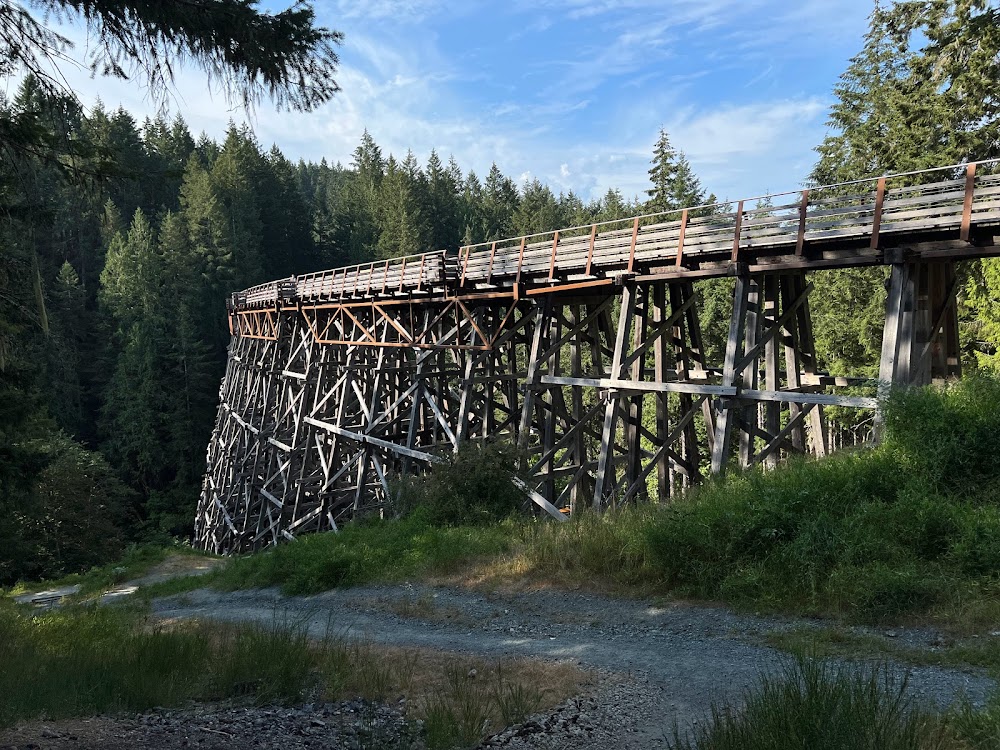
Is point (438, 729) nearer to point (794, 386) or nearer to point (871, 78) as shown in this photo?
point (794, 386)

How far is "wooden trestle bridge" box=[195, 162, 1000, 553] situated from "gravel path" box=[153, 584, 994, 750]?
3450mm

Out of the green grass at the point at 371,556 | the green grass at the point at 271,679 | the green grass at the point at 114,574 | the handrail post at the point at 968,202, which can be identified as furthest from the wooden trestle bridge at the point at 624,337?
the green grass at the point at 271,679

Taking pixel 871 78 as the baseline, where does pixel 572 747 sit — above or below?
below

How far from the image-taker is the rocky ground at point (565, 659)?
402 cm

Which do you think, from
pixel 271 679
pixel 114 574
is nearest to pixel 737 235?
pixel 271 679

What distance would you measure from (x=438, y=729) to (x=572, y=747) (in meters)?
0.80

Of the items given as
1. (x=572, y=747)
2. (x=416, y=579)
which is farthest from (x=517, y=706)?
(x=416, y=579)

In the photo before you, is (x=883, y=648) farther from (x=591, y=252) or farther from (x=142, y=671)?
(x=591, y=252)

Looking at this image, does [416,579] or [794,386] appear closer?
[416,579]

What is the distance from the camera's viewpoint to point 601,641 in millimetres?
6129

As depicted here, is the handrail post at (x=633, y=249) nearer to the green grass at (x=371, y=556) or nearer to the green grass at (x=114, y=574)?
the green grass at (x=371, y=556)

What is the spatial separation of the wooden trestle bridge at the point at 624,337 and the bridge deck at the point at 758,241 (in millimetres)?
26

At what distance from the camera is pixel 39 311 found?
5.46 m

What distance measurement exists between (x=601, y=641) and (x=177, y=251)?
1799 inches
